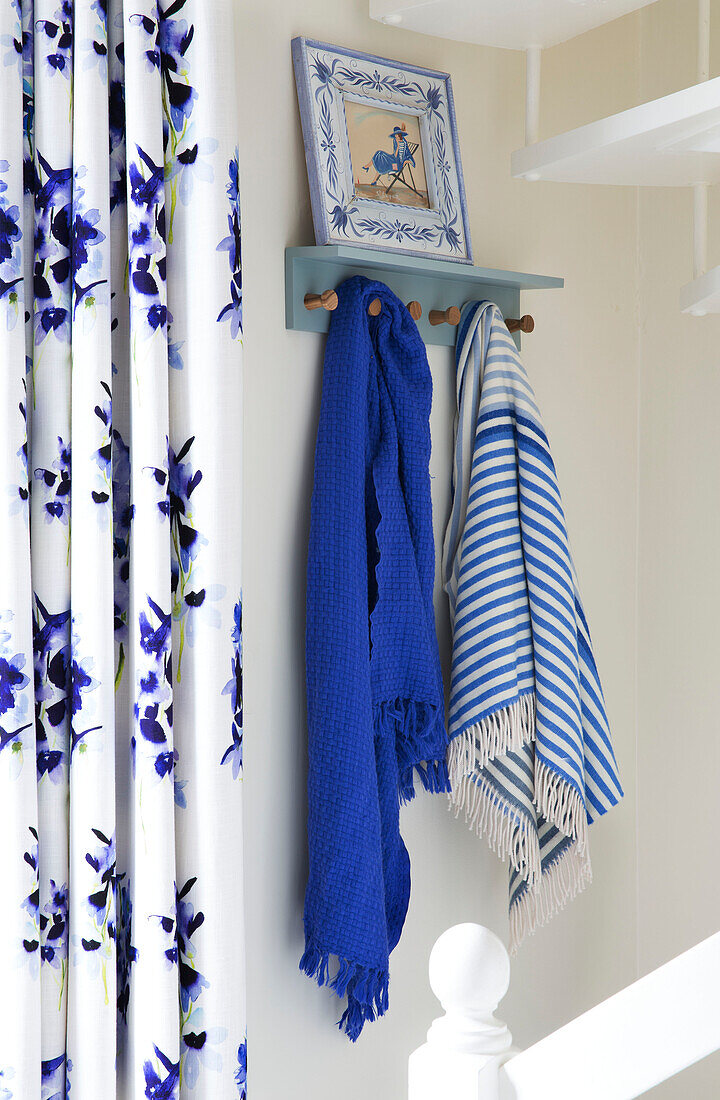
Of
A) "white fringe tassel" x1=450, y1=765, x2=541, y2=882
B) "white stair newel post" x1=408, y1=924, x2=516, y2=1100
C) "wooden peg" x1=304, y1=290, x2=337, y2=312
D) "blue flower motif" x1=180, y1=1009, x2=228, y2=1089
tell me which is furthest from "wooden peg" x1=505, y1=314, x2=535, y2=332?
"white stair newel post" x1=408, y1=924, x2=516, y2=1100

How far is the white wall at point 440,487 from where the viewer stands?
4.53 ft

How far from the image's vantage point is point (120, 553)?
1.19 m

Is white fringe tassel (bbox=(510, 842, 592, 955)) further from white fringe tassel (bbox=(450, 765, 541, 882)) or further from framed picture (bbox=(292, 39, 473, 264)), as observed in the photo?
framed picture (bbox=(292, 39, 473, 264))

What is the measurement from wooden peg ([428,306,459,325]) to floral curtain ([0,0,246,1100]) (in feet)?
1.35

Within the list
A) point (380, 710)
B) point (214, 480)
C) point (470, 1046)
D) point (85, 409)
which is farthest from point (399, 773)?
point (470, 1046)

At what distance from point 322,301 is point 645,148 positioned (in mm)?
425

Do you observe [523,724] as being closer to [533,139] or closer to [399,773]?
[399,773]

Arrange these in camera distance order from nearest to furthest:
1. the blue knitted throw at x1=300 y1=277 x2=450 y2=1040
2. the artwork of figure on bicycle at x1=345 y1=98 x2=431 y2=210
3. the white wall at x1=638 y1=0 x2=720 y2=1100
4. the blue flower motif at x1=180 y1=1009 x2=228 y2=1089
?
the blue flower motif at x1=180 y1=1009 x2=228 y2=1089 → the blue knitted throw at x1=300 y1=277 x2=450 y2=1040 → the artwork of figure on bicycle at x1=345 y1=98 x2=431 y2=210 → the white wall at x1=638 y1=0 x2=720 y2=1100

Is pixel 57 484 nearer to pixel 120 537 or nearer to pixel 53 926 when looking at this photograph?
pixel 120 537

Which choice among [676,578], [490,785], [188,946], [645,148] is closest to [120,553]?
[188,946]

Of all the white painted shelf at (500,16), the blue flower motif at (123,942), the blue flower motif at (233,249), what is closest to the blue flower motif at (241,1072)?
the blue flower motif at (123,942)

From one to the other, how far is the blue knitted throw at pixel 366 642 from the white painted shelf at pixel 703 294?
0.35 meters

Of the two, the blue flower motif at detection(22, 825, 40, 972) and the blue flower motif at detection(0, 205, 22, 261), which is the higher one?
the blue flower motif at detection(0, 205, 22, 261)

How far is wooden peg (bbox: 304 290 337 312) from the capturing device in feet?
4.45
